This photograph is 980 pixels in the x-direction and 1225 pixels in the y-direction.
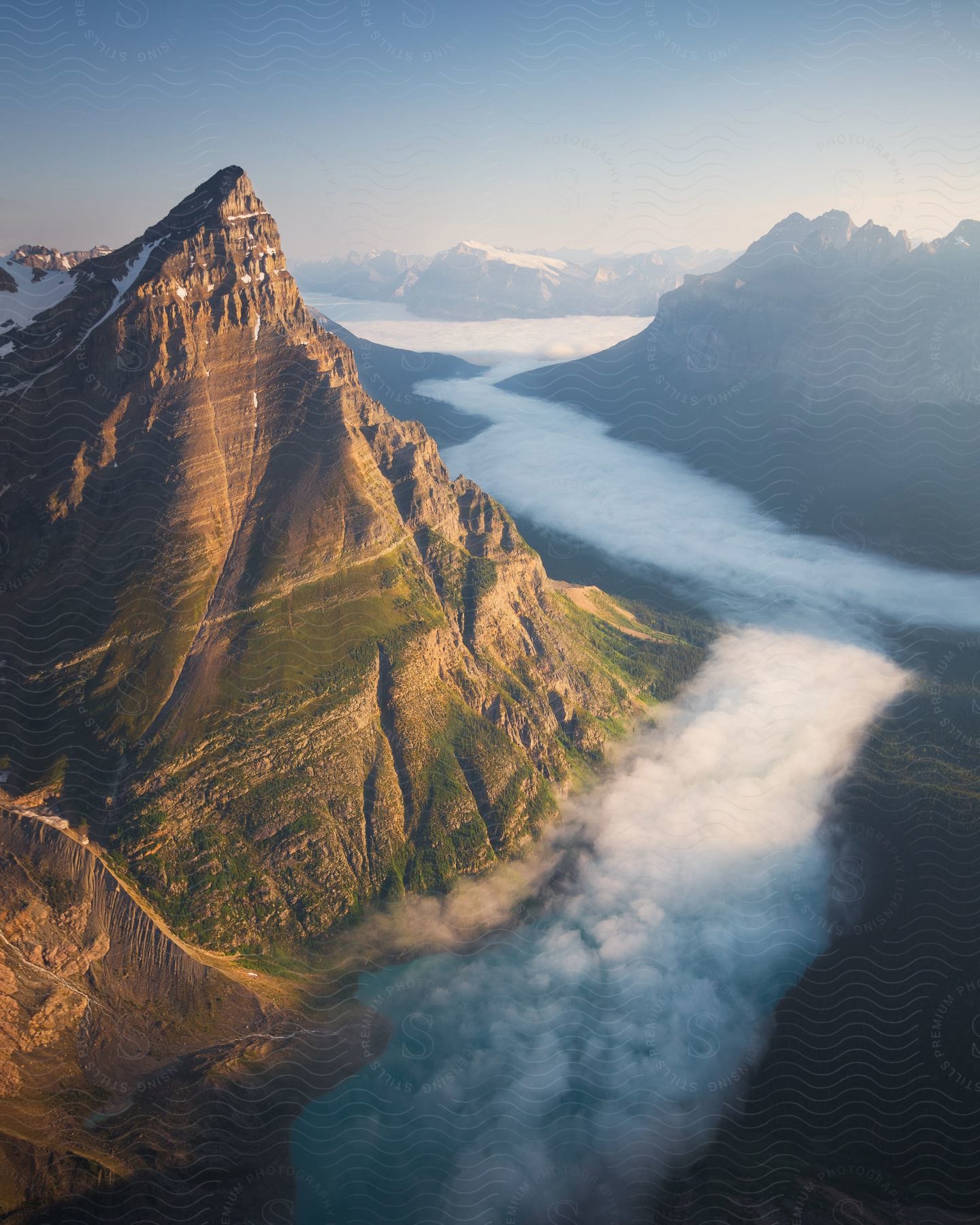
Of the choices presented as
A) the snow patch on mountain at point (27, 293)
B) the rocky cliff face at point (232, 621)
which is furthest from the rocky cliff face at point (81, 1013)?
the snow patch on mountain at point (27, 293)

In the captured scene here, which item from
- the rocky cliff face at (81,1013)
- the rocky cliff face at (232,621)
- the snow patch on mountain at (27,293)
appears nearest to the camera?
the rocky cliff face at (81,1013)

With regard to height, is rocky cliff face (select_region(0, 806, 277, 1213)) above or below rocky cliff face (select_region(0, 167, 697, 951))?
below

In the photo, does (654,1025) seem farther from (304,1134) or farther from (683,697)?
(683,697)

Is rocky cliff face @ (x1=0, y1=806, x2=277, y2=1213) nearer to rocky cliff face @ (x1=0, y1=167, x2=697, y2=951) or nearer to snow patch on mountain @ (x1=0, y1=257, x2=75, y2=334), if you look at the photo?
rocky cliff face @ (x1=0, y1=167, x2=697, y2=951)

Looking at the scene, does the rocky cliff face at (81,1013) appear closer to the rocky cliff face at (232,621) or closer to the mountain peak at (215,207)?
the rocky cliff face at (232,621)

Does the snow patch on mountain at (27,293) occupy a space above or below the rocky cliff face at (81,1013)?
above

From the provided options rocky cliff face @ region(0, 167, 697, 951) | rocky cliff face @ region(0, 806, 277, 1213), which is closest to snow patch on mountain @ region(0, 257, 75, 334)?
rocky cliff face @ region(0, 167, 697, 951)

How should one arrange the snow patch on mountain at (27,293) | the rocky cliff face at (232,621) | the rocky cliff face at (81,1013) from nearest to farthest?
the rocky cliff face at (81,1013), the rocky cliff face at (232,621), the snow patch on mountain at (27,293)

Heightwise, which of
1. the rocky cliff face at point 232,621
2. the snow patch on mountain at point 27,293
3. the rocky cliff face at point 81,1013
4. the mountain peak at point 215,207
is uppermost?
the mountain peak at point 215,207

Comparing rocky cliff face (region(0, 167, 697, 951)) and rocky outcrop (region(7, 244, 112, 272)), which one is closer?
rocky cliff face (region(0, 167, 697, 951))

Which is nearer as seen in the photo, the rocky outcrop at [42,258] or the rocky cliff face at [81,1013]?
the rocky cliff face at [81,1013]

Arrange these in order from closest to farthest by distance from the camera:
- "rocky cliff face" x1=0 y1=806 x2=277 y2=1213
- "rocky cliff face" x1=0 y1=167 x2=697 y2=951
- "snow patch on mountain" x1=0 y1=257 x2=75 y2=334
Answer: "rocky cliff face" x1=0 y1=806 x2=277 y2=1213 → "rocky cliff face" x1=0 y1=167 x2=697 y2=951 → "snow patch on mountain" x1=0 y1=257 x2=75 y2=334
